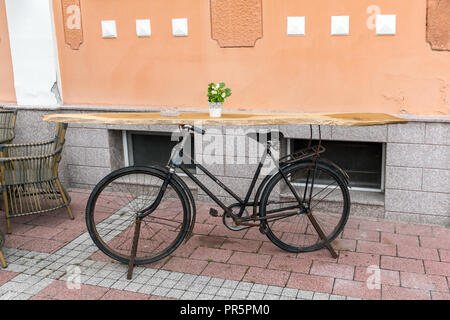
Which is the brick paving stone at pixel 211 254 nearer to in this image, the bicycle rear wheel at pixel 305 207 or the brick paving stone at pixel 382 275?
the bicycle rear wheel at pixel 305 207

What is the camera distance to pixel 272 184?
14.1 ft

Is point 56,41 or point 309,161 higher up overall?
point 56,41

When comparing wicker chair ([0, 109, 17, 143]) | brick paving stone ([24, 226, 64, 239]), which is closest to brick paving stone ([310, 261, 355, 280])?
brick paving stone ([24, 226, 64, 239])

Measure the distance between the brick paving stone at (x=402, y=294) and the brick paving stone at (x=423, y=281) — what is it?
73mm

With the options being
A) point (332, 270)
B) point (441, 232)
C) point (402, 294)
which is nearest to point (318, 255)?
point (332, 270)

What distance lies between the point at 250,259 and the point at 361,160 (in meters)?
1.83

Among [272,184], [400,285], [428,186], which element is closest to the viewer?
[400,285]

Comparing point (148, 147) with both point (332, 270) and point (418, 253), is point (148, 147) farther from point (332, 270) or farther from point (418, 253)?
point (418, 253)

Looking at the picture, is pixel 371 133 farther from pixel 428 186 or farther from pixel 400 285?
pixel 400 285

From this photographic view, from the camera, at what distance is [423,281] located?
4.01 meters

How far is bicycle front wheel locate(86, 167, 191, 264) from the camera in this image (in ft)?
13.7
